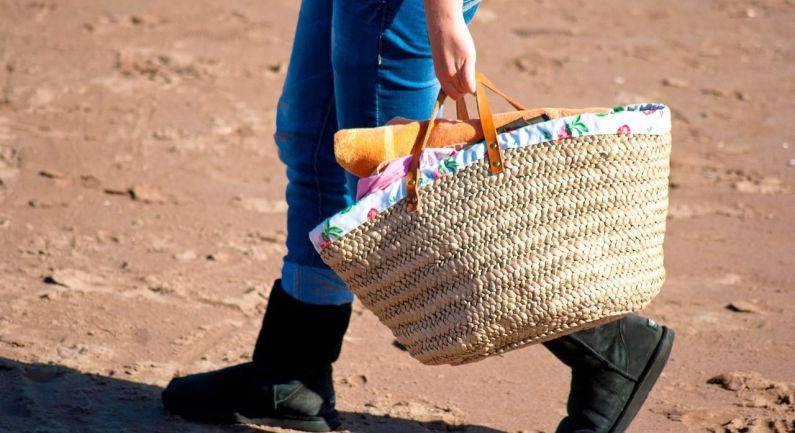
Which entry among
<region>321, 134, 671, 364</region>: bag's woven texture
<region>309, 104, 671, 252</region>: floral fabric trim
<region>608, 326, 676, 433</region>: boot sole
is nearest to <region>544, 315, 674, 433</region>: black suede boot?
<region>608, 326, 676, 433</region>: boot sole

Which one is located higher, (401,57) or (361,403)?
(401,57)

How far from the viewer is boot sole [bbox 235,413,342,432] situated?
2449 mm

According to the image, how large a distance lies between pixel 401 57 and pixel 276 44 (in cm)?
324

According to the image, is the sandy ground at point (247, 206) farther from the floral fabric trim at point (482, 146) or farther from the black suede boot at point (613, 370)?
the floral fabric trim at point (482, 146)

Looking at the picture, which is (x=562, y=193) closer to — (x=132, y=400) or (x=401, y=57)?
(x=401, y=57)

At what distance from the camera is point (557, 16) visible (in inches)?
227

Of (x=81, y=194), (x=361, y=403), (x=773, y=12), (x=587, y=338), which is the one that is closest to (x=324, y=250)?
(x=587, y=338)

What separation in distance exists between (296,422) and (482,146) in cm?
91

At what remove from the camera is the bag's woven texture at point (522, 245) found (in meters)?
1.87

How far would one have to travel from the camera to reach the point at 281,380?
243cm

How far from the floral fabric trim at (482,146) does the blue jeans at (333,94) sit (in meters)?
0.27

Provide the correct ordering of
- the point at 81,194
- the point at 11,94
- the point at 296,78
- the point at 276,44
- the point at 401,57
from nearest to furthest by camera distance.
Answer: the point at 401,57 → the point at 296,78 → the point at 81,194 → the point at 11,94 → the point at 276,44

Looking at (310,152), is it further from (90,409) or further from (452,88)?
(90,409)

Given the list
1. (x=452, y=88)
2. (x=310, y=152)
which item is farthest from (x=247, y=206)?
(x=452, y=88)
